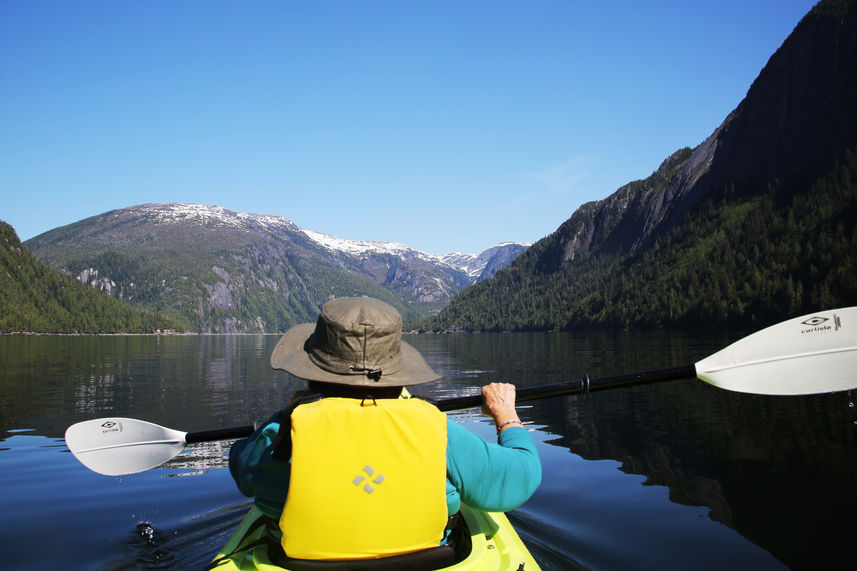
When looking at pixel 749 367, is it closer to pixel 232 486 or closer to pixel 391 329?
pixel 391 329

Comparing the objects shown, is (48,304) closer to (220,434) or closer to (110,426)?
(110,426)

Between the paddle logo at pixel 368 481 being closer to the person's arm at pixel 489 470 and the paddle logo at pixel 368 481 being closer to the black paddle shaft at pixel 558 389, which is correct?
the person's arm at pixel 489 470

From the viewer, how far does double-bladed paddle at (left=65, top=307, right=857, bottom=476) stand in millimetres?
5766

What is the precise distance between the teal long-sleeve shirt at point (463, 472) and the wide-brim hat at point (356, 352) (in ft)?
1.27

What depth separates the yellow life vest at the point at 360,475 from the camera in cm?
310

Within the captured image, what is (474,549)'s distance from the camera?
4.15 meters

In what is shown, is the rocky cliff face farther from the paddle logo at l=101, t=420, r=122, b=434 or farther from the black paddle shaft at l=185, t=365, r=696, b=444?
the paddle logo at l=101, t=420, r=122, b=434

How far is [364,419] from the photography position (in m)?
3.13

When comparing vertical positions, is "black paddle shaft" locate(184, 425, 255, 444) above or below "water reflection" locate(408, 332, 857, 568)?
above

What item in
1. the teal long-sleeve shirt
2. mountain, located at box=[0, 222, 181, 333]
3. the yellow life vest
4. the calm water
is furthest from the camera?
mountain, located at box=[0, 222, 181, 333]

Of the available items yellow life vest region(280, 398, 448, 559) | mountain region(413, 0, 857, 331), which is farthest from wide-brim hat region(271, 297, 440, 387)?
mountain region(413, 0, 857, 331)

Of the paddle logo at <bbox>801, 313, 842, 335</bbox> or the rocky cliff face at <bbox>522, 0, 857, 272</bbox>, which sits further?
the rocky cliff face at <bbox>522, 0, 857, 272</bbox>

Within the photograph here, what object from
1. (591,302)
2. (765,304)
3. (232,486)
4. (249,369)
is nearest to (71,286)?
(591,302)

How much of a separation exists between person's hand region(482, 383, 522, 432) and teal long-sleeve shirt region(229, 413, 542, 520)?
40 cm
